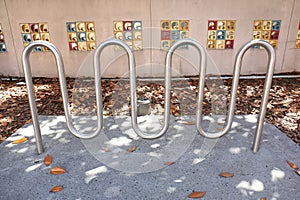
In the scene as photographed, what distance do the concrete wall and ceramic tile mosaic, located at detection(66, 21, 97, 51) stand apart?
0.30 ft

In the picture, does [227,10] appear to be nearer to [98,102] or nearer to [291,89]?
[291,89]

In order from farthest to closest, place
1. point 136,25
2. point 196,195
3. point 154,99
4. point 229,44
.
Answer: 1. point 229,44
2. point 136,25
3. point 154,99
4. point 196,195

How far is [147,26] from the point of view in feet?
15.7

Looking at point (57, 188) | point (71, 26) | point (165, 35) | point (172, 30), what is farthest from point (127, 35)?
point (57, 188)

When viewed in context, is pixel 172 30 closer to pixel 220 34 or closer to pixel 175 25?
pixel 175 25

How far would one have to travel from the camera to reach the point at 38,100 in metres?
3.86

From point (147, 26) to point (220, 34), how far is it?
5.26 ft

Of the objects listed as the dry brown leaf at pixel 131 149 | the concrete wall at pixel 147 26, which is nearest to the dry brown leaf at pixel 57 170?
the dry brown leaf at pixel 131 149

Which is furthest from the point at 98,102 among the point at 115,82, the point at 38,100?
the point at 115,82

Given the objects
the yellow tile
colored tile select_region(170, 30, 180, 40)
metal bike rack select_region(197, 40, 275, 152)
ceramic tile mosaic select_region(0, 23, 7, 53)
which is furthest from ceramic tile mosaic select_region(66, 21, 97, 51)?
metal bike rack select_region(197, 40, 275, 152)

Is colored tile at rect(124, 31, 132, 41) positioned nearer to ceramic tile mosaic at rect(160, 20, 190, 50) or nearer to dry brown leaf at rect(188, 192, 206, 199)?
ceramic tile mosaic at rect(160, 20, 190, 50)

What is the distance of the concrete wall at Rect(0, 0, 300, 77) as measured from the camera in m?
4.67

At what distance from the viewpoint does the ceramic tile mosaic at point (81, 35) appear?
4.77m

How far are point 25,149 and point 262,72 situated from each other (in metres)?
5.04
